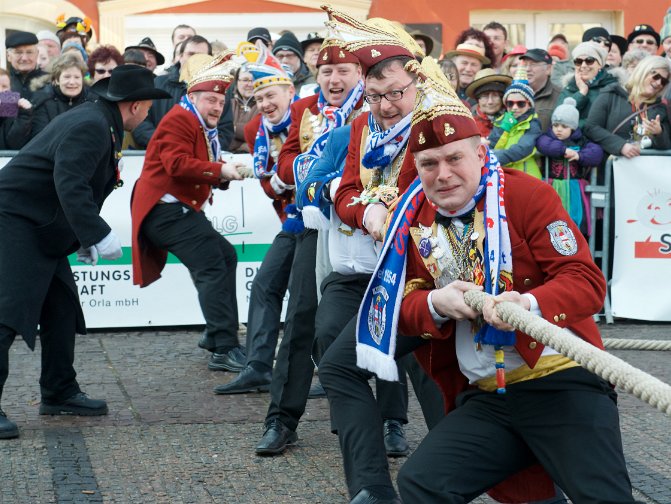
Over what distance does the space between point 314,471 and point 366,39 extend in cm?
204

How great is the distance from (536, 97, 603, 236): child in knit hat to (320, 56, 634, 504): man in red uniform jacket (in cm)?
573

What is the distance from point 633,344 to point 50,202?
12.0 feet

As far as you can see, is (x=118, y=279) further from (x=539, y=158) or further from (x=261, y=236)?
(x=539, y=158)

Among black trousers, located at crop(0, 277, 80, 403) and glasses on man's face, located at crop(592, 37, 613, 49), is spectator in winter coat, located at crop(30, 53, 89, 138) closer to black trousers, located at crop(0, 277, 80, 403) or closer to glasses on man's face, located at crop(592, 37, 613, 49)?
black trousers, located at crop(0, 277, 80, 403)

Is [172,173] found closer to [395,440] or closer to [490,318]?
[395,440]

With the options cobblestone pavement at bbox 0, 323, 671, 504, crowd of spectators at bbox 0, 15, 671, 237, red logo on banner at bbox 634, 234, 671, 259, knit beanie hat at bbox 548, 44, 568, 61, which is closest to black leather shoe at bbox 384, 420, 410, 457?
cobblestone pavement at bbox 0, 323, 671, 504

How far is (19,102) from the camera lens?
960 centimetres

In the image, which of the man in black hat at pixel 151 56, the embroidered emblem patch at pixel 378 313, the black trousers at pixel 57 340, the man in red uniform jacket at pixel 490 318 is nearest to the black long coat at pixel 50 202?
the black trousers at pixel 57 340

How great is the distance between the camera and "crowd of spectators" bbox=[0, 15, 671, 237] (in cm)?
956

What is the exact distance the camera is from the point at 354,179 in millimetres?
5219

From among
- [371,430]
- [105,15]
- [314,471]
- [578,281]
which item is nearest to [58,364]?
[314,471]

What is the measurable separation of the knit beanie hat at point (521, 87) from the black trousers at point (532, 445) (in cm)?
591

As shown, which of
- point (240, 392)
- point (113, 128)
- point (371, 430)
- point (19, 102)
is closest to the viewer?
point (371, 430)

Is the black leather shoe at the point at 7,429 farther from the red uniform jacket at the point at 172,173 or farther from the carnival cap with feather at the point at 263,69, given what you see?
the carnival cap with feather at the point at 263,69
